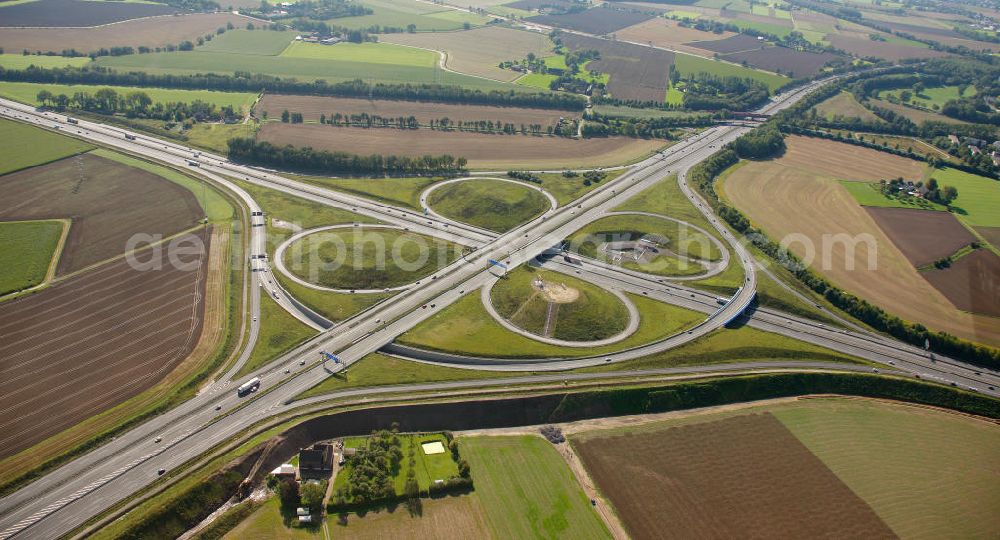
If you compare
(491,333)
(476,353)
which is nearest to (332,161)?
(491,333)

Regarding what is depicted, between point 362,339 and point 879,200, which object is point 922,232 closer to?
point 879,200

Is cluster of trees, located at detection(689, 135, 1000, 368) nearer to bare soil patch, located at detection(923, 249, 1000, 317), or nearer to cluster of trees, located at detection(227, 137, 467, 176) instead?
bare soil patch, located at detection(923, 249, 1000, 317)

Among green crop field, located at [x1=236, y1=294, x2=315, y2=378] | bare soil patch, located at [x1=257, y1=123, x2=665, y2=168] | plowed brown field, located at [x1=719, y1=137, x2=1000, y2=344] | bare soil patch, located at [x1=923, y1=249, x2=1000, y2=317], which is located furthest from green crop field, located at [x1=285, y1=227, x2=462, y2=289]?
bare soil patch, located at [x1=923, y1=249, x2=1000, y2=317]

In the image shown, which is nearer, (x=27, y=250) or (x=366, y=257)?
(x=27, y=250)

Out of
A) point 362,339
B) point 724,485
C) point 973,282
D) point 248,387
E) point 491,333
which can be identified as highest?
point 973,282

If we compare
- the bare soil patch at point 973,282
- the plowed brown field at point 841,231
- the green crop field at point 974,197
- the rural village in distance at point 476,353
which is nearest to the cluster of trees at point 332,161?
the rural village in distance at point 476,353

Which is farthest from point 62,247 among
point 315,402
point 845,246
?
point 845,246
